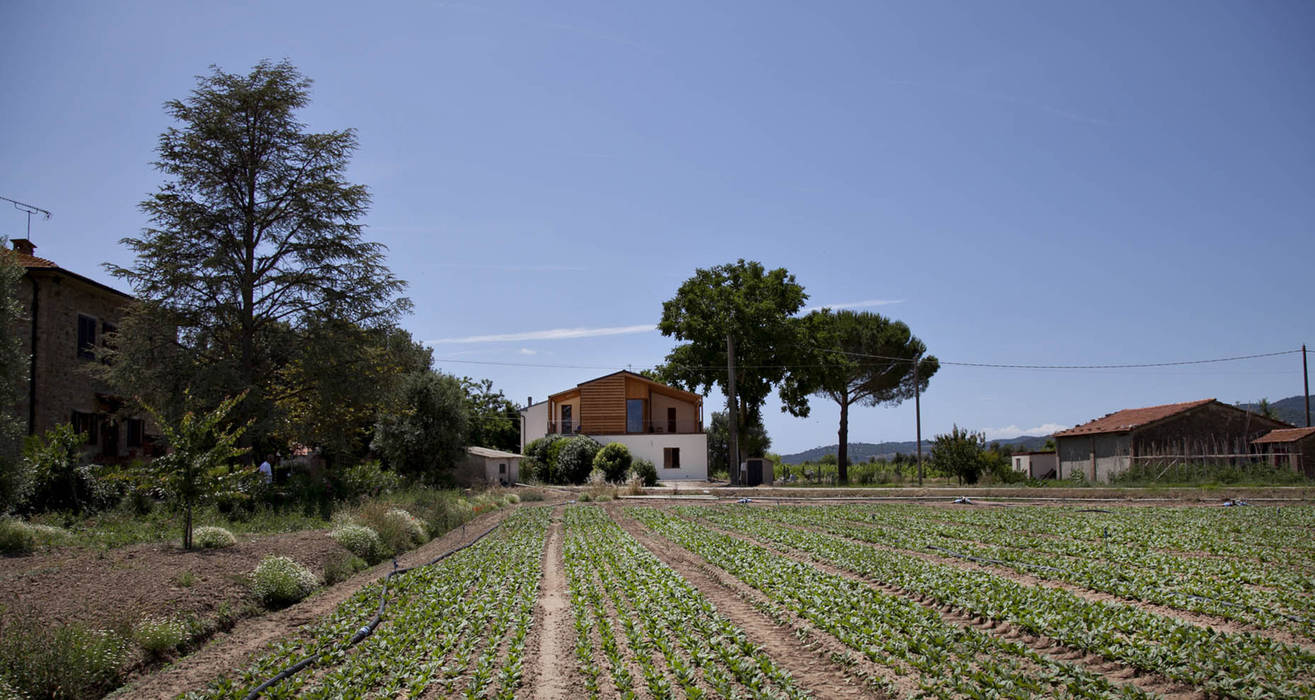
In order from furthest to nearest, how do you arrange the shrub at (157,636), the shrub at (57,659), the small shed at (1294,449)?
the small shed at (1294,449), the shrub at (157,636), the shrub at (57,659)

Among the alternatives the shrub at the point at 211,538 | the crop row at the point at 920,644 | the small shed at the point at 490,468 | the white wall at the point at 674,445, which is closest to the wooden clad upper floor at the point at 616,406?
the white wall at the point at 674,445

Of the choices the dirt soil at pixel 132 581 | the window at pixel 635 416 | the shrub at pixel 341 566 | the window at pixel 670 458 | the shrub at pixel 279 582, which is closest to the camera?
the dirt soil at pixel 132 581

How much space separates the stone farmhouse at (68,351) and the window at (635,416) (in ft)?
91.3

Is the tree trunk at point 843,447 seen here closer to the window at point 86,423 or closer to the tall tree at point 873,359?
the tall tree at point 873,359

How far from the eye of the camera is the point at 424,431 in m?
34.7

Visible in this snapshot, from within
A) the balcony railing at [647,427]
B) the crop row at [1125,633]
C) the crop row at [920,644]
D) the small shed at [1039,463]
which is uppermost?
the balcony railing at [647,427]

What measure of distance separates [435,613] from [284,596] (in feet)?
11.4

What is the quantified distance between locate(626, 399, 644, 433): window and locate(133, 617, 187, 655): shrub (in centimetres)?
4327

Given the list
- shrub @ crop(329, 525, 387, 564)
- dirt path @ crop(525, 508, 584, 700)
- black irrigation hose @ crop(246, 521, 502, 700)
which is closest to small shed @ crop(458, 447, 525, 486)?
shrub @ crop(329, 525, 387, 564)

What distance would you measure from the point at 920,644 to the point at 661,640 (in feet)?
8.23

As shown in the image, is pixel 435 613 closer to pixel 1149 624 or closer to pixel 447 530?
pixel 1149 624

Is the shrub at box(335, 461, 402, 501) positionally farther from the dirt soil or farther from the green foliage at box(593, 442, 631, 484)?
the green foliage at box(593, 442, 631, 484)

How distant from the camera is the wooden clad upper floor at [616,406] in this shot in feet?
170

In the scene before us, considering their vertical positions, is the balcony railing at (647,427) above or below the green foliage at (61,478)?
above
